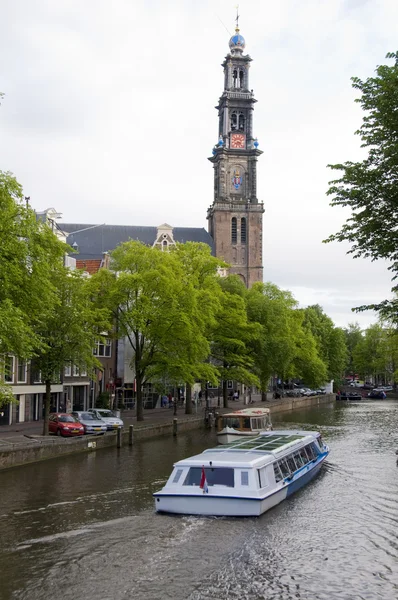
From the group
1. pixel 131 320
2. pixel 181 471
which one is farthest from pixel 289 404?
pixel 181 471

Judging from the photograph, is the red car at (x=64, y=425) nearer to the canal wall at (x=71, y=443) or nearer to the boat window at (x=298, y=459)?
the canal wall at (x=71, y=443)

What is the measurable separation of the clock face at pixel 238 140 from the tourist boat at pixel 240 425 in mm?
87452

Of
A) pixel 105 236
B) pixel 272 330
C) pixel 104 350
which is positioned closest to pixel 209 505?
pixel 104 350

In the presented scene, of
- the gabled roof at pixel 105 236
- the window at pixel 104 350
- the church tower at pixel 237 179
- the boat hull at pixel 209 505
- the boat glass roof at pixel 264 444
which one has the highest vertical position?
the church tower at pixel 237 179

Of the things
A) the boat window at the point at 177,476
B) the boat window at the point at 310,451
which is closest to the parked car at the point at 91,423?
the boat window at the point at 310,451

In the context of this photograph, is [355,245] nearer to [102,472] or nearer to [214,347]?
[102,472]

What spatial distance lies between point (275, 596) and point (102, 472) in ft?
58.0

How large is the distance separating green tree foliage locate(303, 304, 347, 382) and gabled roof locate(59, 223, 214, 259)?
899 inches

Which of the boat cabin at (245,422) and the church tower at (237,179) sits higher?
the church tower at (237,179)

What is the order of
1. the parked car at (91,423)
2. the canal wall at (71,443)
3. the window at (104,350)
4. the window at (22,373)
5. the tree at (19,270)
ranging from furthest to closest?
the window at (104,350), the window at (22,373), the parked car at (91,423), the canal wall at (71,443), the tree at (19,270)

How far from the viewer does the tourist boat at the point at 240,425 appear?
146 ft

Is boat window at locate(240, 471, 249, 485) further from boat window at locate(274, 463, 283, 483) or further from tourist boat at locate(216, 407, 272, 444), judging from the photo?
tourist boat at locate(216, 407, 272, 444)

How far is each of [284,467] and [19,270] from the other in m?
14.0

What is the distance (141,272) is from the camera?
53.1m
